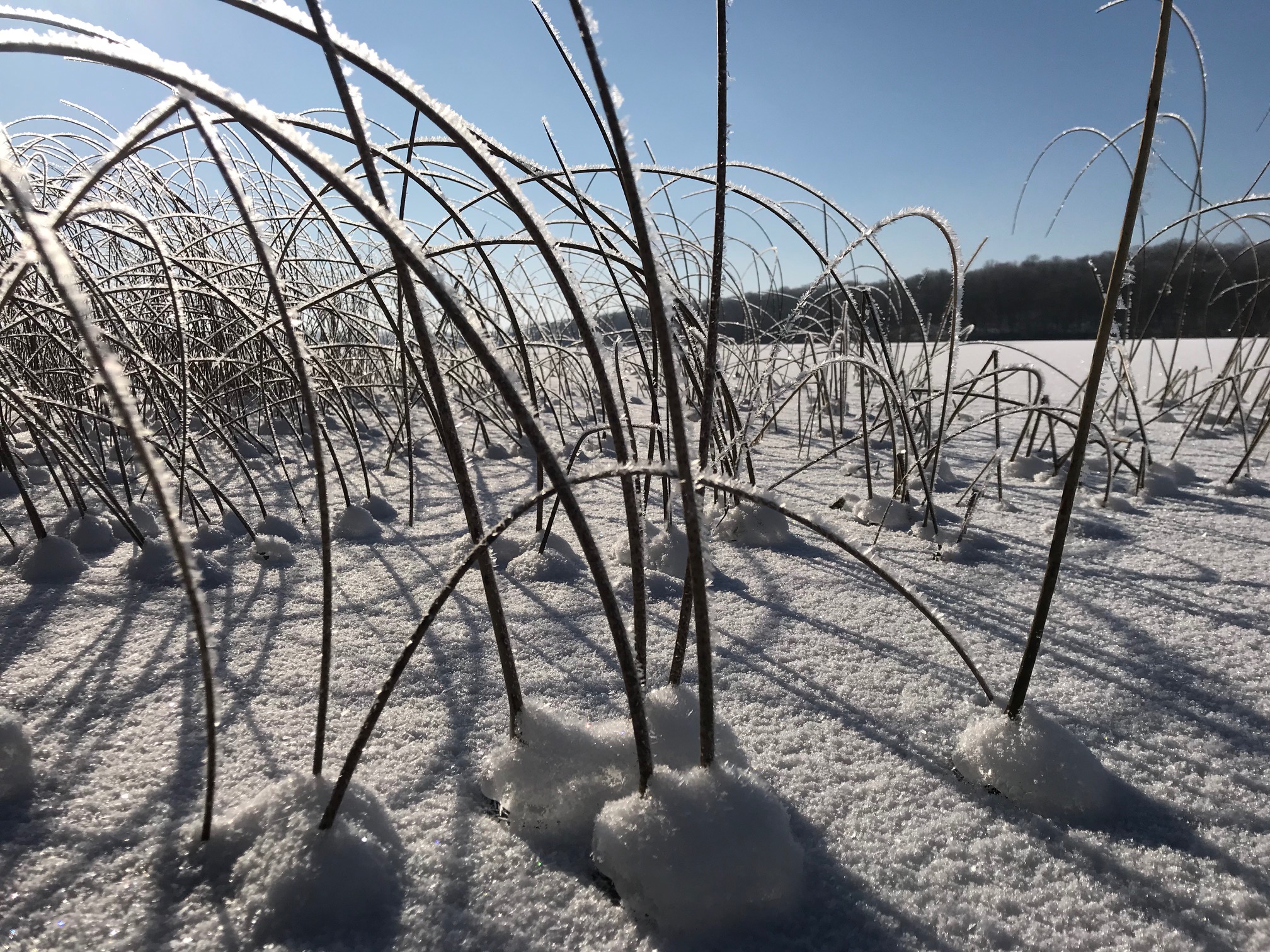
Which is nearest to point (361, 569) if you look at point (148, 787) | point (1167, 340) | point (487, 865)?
point (148, 787)

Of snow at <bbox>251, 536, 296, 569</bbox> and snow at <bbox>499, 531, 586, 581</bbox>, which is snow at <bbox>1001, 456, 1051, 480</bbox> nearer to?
snow at <bbox>499, 531, 586, 581</bbox>

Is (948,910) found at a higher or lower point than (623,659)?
lower

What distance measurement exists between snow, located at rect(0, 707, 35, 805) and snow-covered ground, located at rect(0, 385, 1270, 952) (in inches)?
0.4

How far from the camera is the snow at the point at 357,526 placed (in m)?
0.92

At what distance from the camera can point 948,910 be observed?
0.34 meters

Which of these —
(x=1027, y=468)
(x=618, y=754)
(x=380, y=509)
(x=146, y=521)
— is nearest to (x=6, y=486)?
(x=146, y=521)

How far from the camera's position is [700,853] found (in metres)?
0.33

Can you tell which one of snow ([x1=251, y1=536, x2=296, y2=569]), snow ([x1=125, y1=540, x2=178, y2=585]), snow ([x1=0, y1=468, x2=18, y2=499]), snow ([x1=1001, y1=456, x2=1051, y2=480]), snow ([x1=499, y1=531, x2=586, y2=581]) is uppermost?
snow ([x1=0, y1=468, x2=18, y2=499])

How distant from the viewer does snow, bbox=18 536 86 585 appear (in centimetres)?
71

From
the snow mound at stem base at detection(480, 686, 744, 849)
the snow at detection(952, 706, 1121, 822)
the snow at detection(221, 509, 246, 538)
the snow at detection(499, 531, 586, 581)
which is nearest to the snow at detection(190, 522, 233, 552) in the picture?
the snow at detection(221, 509, 246, 538)

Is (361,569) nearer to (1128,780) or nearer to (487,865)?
(487,865)

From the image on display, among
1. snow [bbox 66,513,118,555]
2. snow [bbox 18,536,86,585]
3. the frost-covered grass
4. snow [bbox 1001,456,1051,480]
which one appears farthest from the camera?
snow [bbox 1001,456,1051,480]

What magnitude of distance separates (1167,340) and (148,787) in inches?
308

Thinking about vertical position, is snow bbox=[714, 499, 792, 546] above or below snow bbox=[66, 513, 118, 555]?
below
